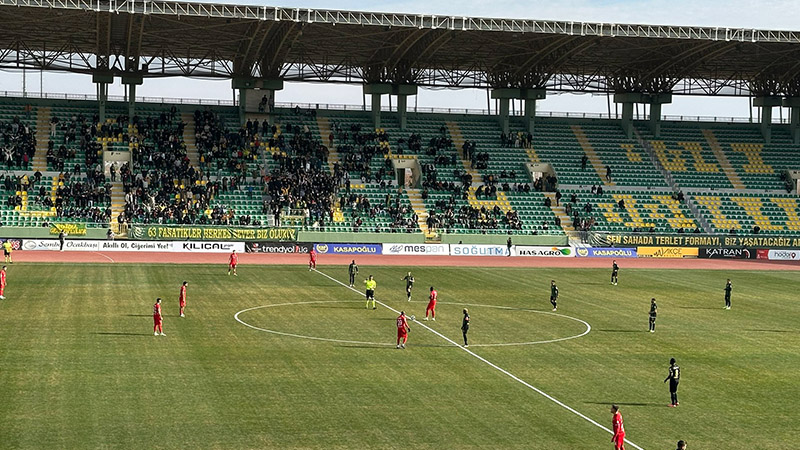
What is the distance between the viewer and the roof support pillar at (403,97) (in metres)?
88.5

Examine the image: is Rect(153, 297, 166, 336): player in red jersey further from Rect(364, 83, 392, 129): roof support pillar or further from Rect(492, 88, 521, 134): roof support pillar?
Rect(492, 88, 521, 134): roof support pillar

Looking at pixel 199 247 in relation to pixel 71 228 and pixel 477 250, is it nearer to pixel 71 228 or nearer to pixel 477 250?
pixel 71 228

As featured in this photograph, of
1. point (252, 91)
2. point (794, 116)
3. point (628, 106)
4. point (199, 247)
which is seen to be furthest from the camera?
point (794, 116)

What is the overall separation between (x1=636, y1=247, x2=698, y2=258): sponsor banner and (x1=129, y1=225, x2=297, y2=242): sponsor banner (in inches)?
1028

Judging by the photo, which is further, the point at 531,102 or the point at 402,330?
the point at 531,102

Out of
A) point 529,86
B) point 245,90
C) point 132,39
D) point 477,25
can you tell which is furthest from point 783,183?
point 132,39

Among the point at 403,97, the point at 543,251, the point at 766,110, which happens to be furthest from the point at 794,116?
the point at 403,97

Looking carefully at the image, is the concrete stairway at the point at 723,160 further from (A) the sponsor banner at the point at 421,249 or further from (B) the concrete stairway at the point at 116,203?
(B) the concrete stairway at the point at 116,203

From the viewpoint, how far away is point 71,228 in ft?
229

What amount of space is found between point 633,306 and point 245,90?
1824 inches

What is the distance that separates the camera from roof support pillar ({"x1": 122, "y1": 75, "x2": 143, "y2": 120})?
8338cm

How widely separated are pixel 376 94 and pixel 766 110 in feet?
121

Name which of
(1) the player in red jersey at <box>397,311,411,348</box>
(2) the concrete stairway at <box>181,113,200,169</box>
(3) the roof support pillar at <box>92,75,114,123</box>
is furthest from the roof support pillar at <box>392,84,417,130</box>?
(1) the player in red jersey at <box>397,311,411,348</box>

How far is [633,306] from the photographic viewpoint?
49.2m
